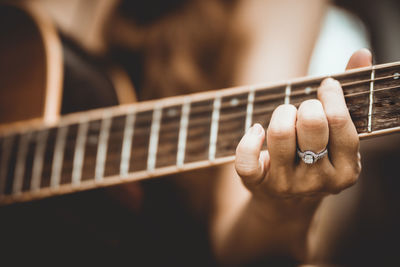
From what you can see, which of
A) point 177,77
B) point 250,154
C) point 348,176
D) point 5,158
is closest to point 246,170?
point 250,154

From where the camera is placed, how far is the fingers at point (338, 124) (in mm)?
312

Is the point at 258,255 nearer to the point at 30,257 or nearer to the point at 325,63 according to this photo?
the point at 30,257

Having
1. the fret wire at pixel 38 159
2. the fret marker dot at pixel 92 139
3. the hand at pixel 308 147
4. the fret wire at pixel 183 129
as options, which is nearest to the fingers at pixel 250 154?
the hand at pixel 308 147

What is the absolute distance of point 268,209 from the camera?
0.46 metres

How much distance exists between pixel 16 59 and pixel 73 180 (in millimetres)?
486

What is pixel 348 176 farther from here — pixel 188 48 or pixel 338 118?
pixel 188 48

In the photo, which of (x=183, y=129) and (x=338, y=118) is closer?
(x=338, y=118)

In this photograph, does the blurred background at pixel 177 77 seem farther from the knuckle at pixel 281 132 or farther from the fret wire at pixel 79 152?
the knuckle at pixel 281 132

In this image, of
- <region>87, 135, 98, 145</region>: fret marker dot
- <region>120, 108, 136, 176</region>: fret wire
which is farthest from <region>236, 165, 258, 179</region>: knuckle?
<region>87, 135, 98, 145</region>: fret marker dot

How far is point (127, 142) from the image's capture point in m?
0.54

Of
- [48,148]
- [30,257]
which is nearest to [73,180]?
[48,148]

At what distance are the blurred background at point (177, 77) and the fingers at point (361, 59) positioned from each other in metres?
0.27

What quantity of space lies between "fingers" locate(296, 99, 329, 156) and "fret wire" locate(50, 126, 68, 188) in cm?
50

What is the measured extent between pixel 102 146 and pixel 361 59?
456mm
